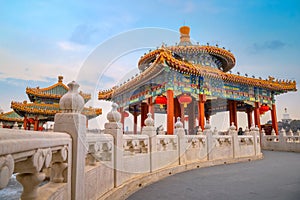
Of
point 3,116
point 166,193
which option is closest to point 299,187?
point 166,193

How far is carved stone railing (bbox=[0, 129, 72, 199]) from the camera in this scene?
1.23 m

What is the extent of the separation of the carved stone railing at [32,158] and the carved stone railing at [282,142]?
53.7 feet

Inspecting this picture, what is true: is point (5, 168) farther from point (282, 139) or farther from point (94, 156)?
point (282, 139)

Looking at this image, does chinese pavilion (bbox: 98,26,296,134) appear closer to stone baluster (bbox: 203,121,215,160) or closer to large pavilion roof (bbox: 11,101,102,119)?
stone baluster (bbox: 203,121,215,160)

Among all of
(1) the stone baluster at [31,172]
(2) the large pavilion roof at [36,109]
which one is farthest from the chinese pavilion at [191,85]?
(1) the stone baluster at [31,172]

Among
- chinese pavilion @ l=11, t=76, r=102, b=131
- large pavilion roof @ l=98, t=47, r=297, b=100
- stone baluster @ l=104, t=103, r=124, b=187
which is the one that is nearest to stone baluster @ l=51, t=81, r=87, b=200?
stone baluster @ l=104, t=103, r=124, b=187

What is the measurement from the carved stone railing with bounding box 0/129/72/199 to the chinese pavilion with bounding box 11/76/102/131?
19703 mm

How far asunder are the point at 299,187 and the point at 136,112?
1654cm

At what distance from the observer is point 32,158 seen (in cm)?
162

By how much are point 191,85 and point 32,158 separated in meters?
12.5

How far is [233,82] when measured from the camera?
49.5 feet

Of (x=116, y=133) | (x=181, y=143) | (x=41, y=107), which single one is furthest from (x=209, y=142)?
(x=41, y=107)

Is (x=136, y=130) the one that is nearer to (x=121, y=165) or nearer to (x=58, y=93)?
(x=58, y=93)

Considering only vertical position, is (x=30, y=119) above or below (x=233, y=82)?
below
